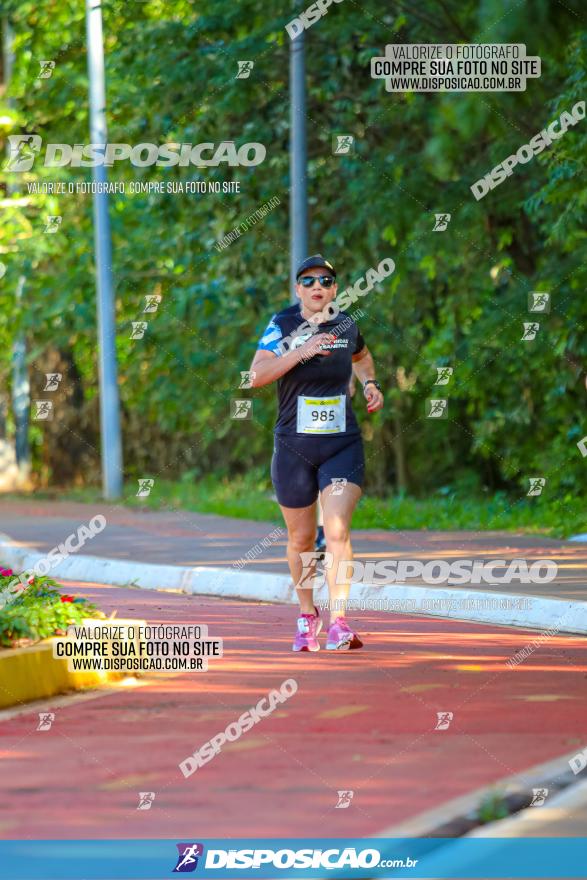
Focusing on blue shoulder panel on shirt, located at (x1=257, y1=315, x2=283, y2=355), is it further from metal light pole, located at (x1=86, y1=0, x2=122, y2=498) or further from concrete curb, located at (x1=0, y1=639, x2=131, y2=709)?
metal light pole, located at (x1=86, y1=0, x2=122, y2=498)

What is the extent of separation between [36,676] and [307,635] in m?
2.08

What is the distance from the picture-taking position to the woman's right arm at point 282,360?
10.0m

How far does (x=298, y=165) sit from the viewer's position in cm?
1811

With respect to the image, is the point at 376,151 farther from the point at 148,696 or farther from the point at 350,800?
the point at 350,800

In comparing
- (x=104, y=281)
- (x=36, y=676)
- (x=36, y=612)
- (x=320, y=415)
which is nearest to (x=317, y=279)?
(x=320, y=415)

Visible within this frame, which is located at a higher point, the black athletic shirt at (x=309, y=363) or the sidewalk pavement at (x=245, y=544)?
the black athletic shirt at (x=309, y=363)

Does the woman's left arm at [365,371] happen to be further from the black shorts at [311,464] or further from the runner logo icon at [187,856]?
the runner logo icon at [187,856]

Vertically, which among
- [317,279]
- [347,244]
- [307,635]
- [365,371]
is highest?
[347,244]

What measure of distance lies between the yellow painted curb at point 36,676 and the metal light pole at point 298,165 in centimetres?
884

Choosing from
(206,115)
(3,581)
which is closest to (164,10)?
(206,115)

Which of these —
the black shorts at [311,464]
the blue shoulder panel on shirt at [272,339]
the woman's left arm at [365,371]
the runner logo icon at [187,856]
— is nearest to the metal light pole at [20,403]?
the woman's left arm at [365,371]

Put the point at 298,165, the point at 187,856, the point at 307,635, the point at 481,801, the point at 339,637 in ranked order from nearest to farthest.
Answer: the point at 187,856 → the point at 481,801 → the point at 339,637 → the point at 307,635 → the point at 298,165

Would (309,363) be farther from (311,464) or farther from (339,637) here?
(339,637)

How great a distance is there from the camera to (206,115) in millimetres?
23328
